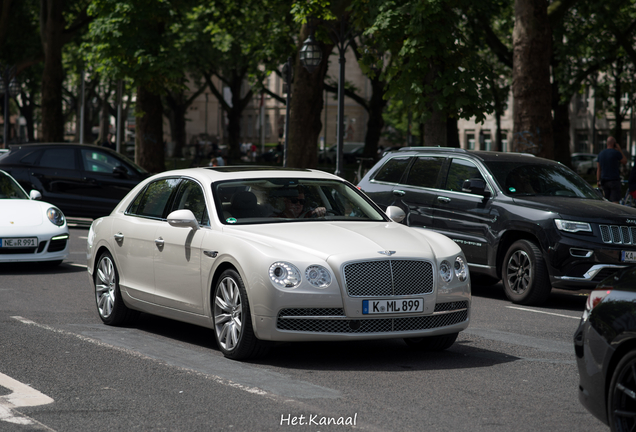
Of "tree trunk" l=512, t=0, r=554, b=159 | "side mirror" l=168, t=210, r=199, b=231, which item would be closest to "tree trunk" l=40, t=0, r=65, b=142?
"tree trunk" l=512, t=0, r=554, b=159

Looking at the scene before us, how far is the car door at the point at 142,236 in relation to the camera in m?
7.96

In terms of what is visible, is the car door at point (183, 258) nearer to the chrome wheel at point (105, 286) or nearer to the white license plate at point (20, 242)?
the chrome wheel at point (105, 286)

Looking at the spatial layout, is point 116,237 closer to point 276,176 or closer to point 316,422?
point 276,176

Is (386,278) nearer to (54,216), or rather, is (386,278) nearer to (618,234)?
(618,234)

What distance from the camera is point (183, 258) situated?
294 inches

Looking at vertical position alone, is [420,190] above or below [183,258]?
above

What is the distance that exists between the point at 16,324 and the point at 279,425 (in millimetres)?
4215

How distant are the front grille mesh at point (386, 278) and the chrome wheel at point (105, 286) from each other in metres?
2.96

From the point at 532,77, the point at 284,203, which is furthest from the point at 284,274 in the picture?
the point at 532,77

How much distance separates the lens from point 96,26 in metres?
25.9

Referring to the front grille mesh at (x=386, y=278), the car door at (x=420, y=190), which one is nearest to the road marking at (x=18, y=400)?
the front grille mesh at (x=386, y=278)

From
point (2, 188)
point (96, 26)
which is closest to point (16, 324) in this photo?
point (2, 188)

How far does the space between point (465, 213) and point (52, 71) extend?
86.1 ft

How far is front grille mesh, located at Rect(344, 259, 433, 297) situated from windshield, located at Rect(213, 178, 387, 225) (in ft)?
3.49
